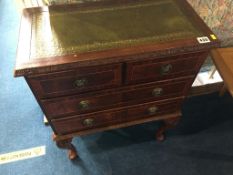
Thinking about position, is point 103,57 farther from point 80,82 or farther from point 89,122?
point 89,122

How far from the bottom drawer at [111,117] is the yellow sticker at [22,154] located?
1.44 ft

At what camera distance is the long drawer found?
3.09 feet

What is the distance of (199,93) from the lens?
1766 mm

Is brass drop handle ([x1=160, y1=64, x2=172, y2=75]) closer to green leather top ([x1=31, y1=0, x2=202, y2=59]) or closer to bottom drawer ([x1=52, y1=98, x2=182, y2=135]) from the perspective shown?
green leather top ([x1=31, y1=0, x2=202, y2=59])

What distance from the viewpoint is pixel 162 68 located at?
3.02 feet

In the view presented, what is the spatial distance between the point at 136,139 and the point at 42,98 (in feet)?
2.70

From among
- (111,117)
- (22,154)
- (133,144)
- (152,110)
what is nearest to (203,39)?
(152,110)

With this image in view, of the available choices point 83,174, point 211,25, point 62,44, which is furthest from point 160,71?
point 83,174

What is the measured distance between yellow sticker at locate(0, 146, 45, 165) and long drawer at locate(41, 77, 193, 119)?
574mm

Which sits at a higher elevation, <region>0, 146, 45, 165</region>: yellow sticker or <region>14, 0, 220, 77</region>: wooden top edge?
<region>14, 0, 220, 77</region>: wooden top edge

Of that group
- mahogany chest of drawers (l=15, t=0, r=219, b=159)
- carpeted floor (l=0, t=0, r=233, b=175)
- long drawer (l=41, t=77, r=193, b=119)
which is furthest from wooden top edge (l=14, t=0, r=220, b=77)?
carpeted floor (l=0, t=0, r=233, b=175)

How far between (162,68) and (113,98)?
10.1 inches

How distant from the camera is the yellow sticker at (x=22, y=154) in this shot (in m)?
1.41

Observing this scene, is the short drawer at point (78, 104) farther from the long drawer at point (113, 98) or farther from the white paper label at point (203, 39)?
the white paper label at point (203, 39)
